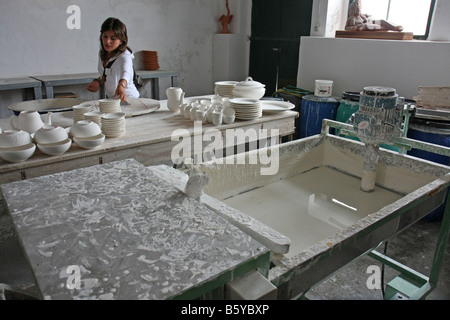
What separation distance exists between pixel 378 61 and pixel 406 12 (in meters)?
0.73

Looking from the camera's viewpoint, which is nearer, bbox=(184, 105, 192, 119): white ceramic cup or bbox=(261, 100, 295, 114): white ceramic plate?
bbox=(184, 105, 192, 119): white ceramic cup

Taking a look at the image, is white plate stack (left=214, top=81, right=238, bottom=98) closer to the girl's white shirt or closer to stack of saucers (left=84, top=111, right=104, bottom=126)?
the girl's white shirt

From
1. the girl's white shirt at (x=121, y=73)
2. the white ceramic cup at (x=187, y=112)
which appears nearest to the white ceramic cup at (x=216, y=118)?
the white ceramic cup at (x=187, y=112)

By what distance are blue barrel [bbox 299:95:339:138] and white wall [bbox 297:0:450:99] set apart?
Result: 0.50m

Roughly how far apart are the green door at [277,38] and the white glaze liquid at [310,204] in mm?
3382

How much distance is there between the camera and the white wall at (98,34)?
4.52 meters

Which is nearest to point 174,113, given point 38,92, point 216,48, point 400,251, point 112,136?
point 112,136

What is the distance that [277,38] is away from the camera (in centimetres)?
535

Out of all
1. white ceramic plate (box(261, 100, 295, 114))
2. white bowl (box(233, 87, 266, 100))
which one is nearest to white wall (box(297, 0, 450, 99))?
white ceramic plate (box(261, 100, 295, 114))

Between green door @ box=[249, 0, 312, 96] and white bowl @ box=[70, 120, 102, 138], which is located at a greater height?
green door @ box=[249, 0, 312, 96]

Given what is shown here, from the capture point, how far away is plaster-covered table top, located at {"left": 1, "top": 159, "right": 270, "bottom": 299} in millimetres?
752
